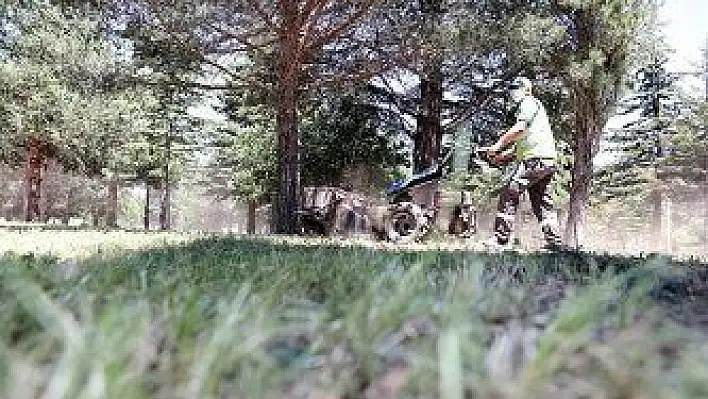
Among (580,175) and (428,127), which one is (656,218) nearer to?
(580,175)

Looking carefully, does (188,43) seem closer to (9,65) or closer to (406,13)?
(406,13)

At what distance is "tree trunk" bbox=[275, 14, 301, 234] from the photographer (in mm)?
13039

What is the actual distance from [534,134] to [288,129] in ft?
21.0

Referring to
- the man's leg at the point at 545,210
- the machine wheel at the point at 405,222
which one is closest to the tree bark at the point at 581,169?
the machine wheel at the point at 405,222

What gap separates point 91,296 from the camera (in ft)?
5.16

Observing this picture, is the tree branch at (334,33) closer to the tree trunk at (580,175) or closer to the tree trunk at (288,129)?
the tree trunk at (288,129)

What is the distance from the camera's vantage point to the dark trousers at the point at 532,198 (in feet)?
27.6

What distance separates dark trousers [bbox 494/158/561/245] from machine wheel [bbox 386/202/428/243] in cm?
255

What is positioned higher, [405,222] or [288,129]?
[288,129]

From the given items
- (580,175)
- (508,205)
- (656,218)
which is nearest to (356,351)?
(508,205)

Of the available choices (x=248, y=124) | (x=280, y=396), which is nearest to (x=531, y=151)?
(x=280, y=396)

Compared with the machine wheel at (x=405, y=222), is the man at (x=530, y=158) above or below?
above

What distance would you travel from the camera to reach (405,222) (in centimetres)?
1159

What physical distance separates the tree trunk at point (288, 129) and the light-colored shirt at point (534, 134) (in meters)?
5.64
